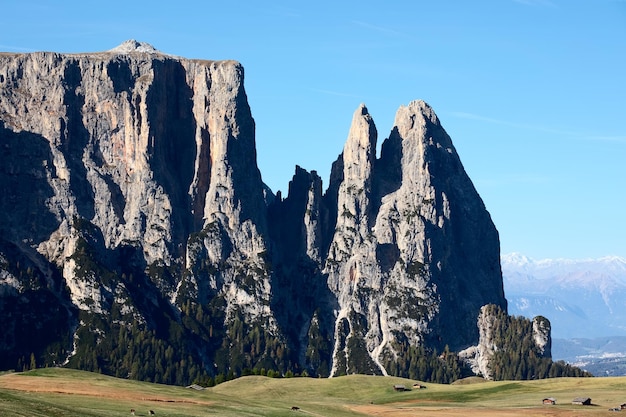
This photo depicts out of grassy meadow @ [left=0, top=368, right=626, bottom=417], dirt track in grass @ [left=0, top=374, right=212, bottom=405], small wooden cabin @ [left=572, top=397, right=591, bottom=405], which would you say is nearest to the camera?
grassy meadow @ [left=0, top=368, right=626, bottom=417]

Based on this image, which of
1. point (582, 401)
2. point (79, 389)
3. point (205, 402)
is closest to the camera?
point (205, 402)

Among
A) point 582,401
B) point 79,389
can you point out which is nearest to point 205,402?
point 79,389

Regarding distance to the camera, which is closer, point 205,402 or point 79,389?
point 205,402

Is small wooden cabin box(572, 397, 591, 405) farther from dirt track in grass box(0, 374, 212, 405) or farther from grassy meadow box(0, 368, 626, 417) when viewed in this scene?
dirt track in grass box(0, 374, 212, 405)

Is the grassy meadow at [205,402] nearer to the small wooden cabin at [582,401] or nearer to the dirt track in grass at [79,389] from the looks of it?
the dirt track in grass at [79,389]

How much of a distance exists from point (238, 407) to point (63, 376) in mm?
32176

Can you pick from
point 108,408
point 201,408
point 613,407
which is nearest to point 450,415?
point 613,407

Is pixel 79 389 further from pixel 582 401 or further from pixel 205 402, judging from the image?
pixel 582 401

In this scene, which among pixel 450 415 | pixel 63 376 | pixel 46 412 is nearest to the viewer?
pixel 46 412

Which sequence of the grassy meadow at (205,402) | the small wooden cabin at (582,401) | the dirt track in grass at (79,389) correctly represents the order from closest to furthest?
the grassy meadow at (205,402) < the dirt track in grass at (79,389) < the small wooden cabin at (582,401)

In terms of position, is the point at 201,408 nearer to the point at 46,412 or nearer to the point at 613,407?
the point at 46,412

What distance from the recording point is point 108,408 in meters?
136

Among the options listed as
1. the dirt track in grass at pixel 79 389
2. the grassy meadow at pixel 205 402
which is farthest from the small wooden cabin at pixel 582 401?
the dirt track in grass at pixel 79 389

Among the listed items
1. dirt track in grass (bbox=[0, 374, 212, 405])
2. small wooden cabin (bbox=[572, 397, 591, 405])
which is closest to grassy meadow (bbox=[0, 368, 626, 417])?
dirt track in grass (bbox=[0, 374, 212, 405])
